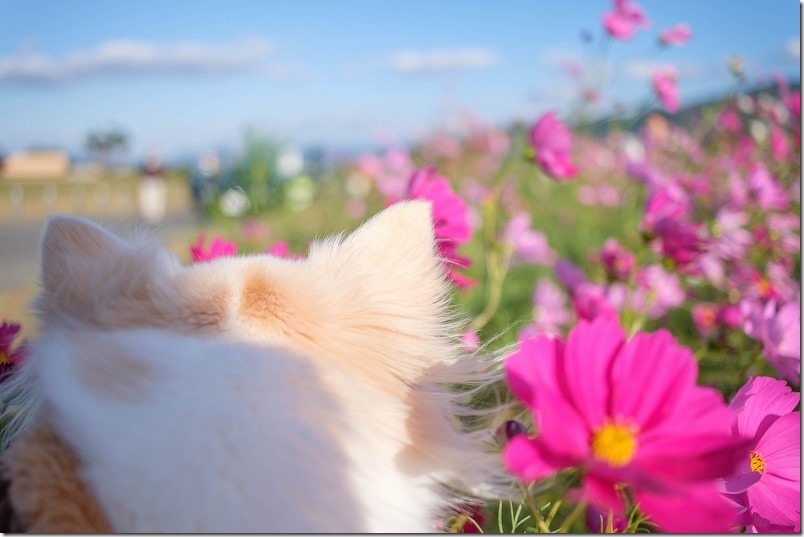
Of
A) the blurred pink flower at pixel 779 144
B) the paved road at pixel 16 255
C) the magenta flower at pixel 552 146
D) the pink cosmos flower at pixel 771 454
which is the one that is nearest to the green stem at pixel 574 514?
the pink cosmos flower at pixel 771 454

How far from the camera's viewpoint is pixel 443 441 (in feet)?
1.68

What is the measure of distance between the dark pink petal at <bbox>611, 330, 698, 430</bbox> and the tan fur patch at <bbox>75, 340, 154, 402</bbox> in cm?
33

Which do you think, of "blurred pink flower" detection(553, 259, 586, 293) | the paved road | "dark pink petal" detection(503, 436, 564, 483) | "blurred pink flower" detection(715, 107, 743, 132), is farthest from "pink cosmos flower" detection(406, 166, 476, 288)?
the paved road

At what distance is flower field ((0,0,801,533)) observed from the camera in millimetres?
389

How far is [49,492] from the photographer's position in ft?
1.34

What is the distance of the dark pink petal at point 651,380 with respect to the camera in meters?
0.41

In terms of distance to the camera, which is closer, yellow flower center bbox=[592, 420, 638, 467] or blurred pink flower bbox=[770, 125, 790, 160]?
yellow flower center bbox=[592, 420, 638, 467]

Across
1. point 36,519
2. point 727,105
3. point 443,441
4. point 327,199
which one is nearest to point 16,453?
point 36,519

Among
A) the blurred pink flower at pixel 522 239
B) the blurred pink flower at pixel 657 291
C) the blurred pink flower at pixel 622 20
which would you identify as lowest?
the blurred pink flower at pixel 657 291

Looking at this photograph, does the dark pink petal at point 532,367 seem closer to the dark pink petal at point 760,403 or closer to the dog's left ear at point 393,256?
the dog's left ear at point 393,256

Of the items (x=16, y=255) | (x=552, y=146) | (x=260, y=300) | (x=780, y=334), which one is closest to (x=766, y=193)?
(x=552, y=146)

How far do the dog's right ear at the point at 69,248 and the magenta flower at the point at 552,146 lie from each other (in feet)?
3.70

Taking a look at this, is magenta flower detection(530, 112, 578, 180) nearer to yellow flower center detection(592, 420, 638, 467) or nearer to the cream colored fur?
the cream colored fur

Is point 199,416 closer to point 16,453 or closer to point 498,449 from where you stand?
point 16,453
